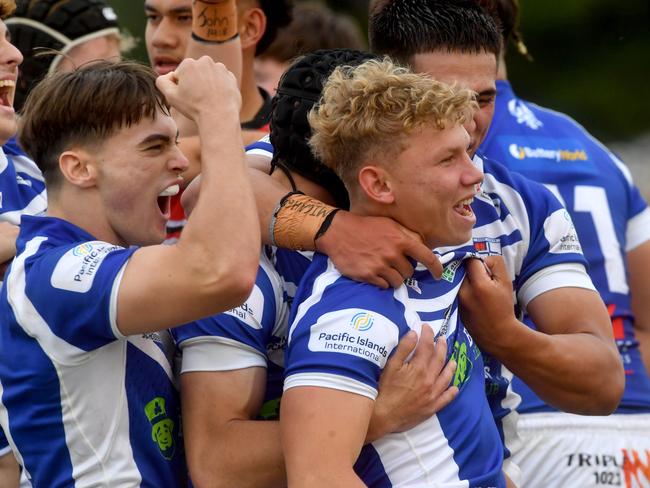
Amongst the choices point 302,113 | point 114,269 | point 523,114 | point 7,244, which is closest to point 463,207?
point 302,113

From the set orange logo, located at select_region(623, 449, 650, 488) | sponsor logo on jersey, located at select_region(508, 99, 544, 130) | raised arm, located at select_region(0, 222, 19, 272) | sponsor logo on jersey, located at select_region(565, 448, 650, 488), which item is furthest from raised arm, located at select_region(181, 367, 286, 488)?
sponsor logo on jersey, located at select_region(508, 99, 544, 130)

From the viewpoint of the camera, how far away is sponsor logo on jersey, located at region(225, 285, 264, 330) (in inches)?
140

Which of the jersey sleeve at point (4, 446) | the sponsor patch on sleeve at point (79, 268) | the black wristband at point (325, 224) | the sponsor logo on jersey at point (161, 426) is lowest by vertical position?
the jersey sleeve at point (4, 446)

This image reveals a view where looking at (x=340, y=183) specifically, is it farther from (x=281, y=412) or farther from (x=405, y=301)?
(x=281, y=412)

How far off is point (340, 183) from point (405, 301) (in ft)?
1.68

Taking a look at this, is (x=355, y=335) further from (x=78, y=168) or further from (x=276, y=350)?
(x=78, y=168)

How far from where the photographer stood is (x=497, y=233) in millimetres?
4004

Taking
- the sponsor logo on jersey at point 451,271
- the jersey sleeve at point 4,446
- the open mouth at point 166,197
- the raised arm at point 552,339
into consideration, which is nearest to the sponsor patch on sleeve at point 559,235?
the raised arm at point 552,339

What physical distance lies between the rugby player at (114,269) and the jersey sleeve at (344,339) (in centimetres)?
21

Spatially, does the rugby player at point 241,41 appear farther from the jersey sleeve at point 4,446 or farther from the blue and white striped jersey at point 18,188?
the jersey sleeve at point 4,446

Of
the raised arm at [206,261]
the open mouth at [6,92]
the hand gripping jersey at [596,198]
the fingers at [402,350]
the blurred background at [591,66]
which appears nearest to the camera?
the raised arm at [206,261]

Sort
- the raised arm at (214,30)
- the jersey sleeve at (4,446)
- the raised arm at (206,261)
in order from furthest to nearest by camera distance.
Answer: the raised arm at (214,30)
the jersey sleeve at (4,446)
the raised arm at (206,261)

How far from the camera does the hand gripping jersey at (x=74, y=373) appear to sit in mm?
3318

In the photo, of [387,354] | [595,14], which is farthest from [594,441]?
[595,14]
